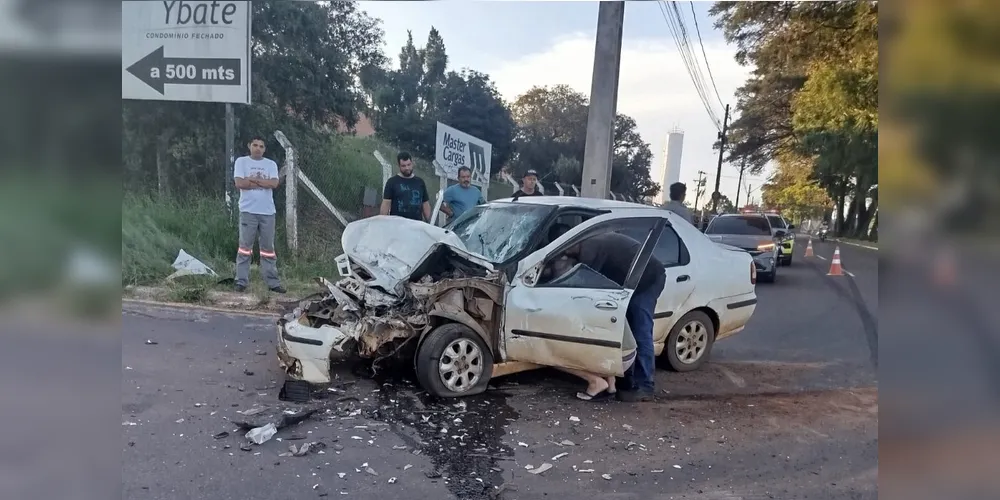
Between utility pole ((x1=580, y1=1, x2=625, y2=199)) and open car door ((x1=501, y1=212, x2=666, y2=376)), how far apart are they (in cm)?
233

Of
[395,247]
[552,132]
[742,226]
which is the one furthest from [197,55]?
[552,132]

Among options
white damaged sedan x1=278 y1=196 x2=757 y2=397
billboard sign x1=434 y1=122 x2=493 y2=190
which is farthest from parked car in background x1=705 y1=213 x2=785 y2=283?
billboard sign x1=434 y1=122 x2=493 y2=190

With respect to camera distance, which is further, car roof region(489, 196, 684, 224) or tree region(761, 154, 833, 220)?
car roof region(489, 196, 684, 224)

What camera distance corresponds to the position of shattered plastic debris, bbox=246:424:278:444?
3533 millimetres

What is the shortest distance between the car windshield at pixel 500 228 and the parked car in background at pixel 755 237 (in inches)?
140

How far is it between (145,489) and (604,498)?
2.34 meters

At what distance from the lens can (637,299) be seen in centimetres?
463

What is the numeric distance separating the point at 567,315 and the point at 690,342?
165cm

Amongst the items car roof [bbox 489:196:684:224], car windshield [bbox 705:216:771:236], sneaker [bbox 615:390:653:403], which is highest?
car roof [bbox 489:196:684:224]

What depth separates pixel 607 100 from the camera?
6.36 m

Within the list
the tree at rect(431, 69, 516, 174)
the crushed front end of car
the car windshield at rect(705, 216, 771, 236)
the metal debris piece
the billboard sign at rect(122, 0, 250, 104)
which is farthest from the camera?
the tree at rect(431, 69, 516, 174)

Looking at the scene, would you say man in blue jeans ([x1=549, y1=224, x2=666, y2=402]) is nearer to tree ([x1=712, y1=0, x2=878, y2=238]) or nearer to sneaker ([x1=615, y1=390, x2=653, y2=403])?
sneaker ([x1=615, y1=390, x2=653, y2=403])
